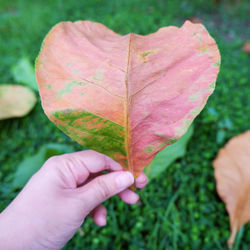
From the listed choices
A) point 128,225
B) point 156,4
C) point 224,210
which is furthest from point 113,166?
point 156,4

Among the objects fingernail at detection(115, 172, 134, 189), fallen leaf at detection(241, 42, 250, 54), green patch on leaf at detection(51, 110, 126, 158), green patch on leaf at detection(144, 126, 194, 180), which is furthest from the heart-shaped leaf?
fallen leaf at detection(241, 42, 250, 54)

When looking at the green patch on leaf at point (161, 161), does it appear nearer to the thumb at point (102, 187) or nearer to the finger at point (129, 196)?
the finger at point (129, 196)

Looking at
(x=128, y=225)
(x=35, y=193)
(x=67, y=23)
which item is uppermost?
(x=67, y=23)

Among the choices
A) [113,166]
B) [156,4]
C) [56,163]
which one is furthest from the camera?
[156,4]

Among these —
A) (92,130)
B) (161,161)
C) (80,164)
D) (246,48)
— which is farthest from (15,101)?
(246,48)

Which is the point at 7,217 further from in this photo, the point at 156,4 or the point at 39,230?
the point at 156,4

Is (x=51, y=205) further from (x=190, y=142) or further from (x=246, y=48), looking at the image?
(x=246, y=48)
